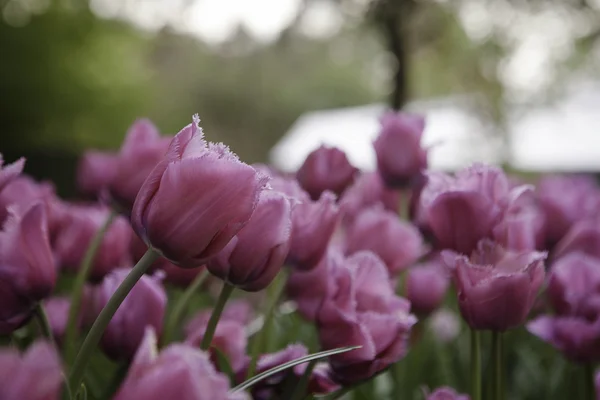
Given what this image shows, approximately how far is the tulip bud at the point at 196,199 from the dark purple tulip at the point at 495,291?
0.53 ft

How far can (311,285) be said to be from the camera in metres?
0.50

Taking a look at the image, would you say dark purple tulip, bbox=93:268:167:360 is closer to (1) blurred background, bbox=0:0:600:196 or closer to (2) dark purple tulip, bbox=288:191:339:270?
(2) dark purple tulip, bbox=288:191:339:270

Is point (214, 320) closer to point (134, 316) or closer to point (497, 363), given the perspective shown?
point (134, 316)

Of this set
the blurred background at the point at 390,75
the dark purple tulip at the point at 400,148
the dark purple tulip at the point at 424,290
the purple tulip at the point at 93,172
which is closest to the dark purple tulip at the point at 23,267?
the dark purple tulip at the point at 400,148

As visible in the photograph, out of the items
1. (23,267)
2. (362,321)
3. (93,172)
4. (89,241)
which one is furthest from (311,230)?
(93,172)

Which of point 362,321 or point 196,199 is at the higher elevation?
point 196,199

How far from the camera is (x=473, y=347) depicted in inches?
17.7

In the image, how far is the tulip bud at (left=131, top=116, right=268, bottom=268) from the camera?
0.30 metres

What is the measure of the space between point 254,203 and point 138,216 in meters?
0.05

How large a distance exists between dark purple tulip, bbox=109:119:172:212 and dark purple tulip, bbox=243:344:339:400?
0.67 feet

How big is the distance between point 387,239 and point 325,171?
0.08 meters

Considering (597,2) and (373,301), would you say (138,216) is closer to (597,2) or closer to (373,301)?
(373,301)

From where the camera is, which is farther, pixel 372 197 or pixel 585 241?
pixel 372 197

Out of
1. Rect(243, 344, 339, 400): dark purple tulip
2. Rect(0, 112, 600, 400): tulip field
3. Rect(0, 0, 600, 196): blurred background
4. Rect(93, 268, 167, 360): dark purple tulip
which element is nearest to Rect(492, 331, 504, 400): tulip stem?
Rect(0, 112, 600, 400): tulip field
